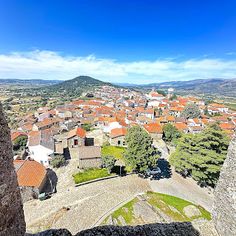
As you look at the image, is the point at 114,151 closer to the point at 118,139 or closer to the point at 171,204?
the point at 118,139

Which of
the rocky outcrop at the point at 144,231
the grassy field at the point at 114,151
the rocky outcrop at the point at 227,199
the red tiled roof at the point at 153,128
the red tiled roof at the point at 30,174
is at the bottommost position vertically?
the grassy field at the point at 114,151

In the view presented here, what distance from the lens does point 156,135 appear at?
51094 mm

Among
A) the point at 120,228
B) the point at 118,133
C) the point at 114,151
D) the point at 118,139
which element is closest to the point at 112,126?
the point at 118,133

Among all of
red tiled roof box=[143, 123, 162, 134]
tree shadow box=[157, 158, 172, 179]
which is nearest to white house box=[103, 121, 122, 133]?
red tiled roof box=[143, 123, 162, 134]

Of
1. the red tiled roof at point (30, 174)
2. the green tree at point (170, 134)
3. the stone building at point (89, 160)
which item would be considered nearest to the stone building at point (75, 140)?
the stone building at point (89, 160)

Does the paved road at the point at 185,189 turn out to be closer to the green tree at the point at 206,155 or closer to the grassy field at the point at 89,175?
the green tree at the point at 206,155

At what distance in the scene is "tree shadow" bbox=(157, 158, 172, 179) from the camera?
105 feet

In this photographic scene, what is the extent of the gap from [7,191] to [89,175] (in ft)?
82.5

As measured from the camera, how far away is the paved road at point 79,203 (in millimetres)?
20522

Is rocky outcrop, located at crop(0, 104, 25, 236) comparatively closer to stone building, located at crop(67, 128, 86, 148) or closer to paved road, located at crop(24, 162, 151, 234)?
paved road, located at crop(24, 162, 151, 234)

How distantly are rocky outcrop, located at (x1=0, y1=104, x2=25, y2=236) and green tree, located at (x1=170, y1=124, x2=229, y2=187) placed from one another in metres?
25.6

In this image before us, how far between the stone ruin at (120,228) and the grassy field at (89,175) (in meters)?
21.4

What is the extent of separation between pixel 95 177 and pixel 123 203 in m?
6.90

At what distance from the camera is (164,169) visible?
112 feet
